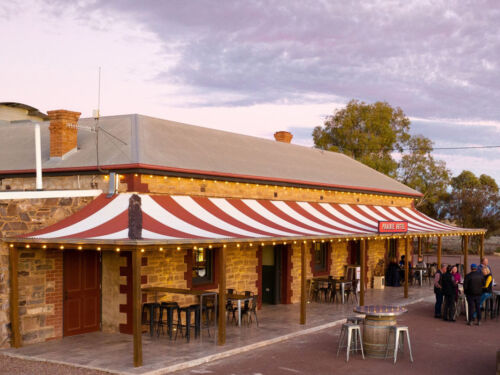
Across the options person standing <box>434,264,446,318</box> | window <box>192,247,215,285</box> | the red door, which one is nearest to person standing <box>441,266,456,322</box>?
person standing <box>434,264,446,318</box>

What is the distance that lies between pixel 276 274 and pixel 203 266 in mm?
3729

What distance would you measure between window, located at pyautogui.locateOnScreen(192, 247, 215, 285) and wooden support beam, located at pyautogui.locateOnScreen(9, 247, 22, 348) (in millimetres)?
4138

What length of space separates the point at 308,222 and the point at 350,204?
4.95 metres

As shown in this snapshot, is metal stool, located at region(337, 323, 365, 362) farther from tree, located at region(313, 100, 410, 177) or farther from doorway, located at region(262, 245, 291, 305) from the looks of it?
tree, located at region(313, 100, 410, 177)

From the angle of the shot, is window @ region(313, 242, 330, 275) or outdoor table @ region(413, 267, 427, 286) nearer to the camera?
window @ region(313, 242, 330, 275)

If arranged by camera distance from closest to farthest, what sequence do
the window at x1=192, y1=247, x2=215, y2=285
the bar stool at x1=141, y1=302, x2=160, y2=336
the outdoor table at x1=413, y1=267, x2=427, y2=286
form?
the bar stool at x1=141, y1=302, x2=160, y2=336, the window at x1=192, y1=247, x2=215, y2=285, the outdoor table at x1=413, y1=267, x2=427, y2=286

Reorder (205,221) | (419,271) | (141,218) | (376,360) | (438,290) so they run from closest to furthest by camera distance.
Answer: (141,218) < (376,360) < (205,221) < (438,290) < (419,271)

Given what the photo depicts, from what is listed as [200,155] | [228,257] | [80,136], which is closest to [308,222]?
[228,257]

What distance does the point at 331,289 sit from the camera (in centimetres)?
1731

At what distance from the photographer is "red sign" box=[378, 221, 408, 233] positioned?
15762 millimetres

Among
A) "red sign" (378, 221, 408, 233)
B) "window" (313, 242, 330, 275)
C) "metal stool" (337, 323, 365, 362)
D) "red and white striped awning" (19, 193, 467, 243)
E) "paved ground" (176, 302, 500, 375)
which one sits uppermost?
"red and white striped awning" (19, 193, 467, 243)

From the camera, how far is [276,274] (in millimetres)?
17312

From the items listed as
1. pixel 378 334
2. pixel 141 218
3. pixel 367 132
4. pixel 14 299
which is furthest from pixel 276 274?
pixel 367 132

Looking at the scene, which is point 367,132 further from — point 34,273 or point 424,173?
Answer: point 34,273
